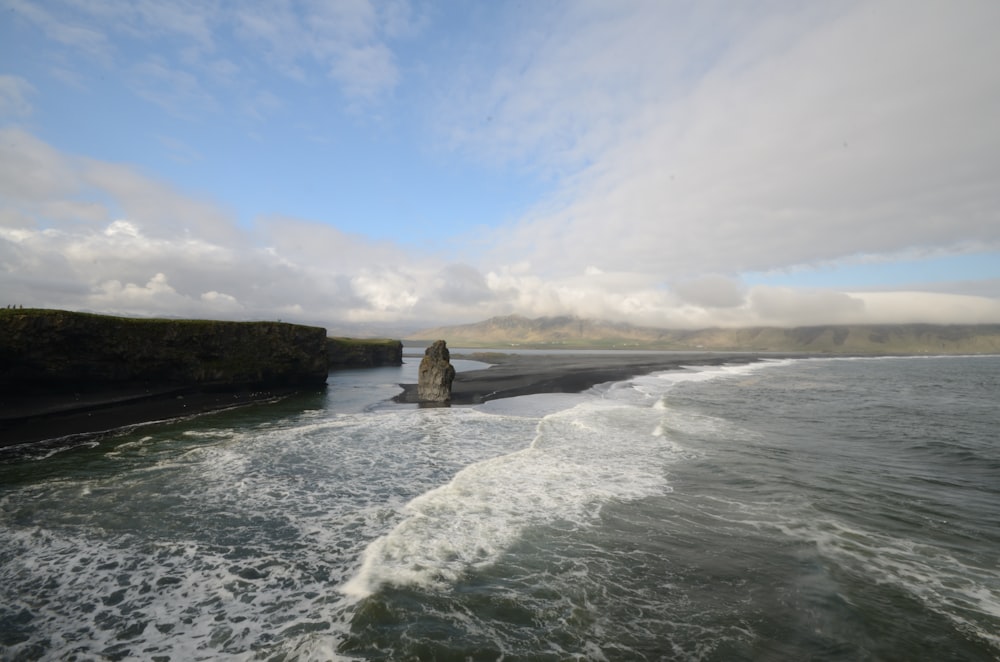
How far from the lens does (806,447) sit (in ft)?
63.0

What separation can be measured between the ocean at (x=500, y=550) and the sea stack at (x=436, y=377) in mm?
15080

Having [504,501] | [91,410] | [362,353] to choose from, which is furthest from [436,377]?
[362,353]

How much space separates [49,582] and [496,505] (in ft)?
32.7

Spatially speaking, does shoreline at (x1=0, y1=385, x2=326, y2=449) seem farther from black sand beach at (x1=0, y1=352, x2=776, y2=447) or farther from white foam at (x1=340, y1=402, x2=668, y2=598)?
white foam at (x1=340, y1=402, x2=668, y2=598)

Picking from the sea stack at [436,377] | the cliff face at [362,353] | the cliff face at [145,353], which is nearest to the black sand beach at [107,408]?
the cliff face at [145,353]

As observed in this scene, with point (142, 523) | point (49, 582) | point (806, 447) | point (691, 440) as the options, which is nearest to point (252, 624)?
point (49, 582)

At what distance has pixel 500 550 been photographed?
9.80 metres

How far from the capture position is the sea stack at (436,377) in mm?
35469

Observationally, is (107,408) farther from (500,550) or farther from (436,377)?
(500,550)

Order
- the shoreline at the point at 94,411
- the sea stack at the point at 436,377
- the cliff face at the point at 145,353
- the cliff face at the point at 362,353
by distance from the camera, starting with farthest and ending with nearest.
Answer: the cliff face at the point at 362,353, the sea stack at the point at 436,377, the cliff face at the point at 145,353, the shoreline at the point at 94,411

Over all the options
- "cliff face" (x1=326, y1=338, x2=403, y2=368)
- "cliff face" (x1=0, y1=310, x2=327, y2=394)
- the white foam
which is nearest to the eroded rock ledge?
"cliff face" (x1=0, y1=310, x2=327, y2=394)

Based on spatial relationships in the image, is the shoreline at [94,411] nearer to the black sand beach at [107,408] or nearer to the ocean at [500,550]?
the black sand beach at [107,408]

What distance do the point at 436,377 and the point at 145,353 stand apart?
2134cm

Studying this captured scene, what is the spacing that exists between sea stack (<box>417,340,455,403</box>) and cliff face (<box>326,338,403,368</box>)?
117 feet
